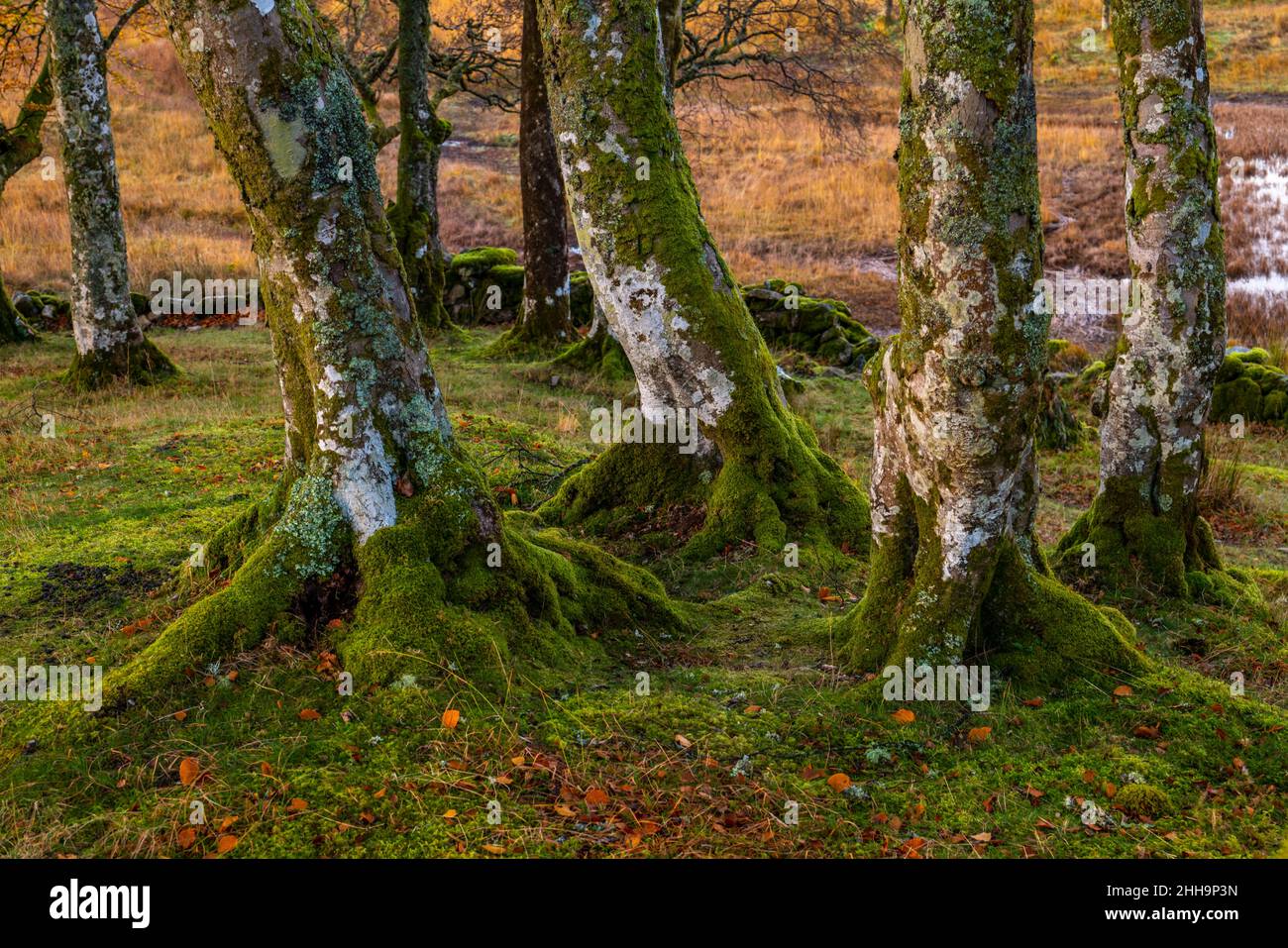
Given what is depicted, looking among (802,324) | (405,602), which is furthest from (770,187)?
(405,602)

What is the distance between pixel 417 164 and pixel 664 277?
41.0 feet

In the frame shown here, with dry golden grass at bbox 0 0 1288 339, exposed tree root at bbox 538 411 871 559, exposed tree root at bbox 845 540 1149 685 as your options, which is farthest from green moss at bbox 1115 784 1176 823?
dry golden grass at bbox 0 0 1288 339

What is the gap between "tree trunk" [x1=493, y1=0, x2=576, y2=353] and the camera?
15.9 meters

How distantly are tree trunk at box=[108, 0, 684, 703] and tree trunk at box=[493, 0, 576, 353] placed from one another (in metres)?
10.8

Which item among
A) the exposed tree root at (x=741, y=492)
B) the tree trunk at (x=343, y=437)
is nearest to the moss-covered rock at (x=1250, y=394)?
the exposed tree root at (x=741, y=492)

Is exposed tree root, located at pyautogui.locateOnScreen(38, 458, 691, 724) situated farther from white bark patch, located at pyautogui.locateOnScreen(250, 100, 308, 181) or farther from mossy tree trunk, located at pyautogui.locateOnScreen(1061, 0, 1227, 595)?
mossy tree trunk, located at pyautogui.locateOnScreen(1061, 0, 1227, 595)

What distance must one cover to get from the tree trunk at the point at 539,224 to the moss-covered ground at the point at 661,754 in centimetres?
1078

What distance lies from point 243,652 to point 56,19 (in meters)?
11.5

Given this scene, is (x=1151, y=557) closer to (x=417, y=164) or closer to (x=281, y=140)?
(x=281, y=140)

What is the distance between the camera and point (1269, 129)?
1374 inches

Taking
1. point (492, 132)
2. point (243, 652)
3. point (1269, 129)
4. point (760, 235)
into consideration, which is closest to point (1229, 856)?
point (243, 652)

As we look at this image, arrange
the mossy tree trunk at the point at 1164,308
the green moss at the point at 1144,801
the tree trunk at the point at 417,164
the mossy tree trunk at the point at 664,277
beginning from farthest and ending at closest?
the tree trunk at the point at 417,164, the mossy tree trunk at the point at 664,277, the mossy tree trunk at the point at 1164,308, the green moss at the point at 1144,801

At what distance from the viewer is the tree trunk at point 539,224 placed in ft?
52.2

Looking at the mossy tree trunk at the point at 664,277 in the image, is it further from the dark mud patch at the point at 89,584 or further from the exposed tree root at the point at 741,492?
the dark mud patch at the point at 89,584
